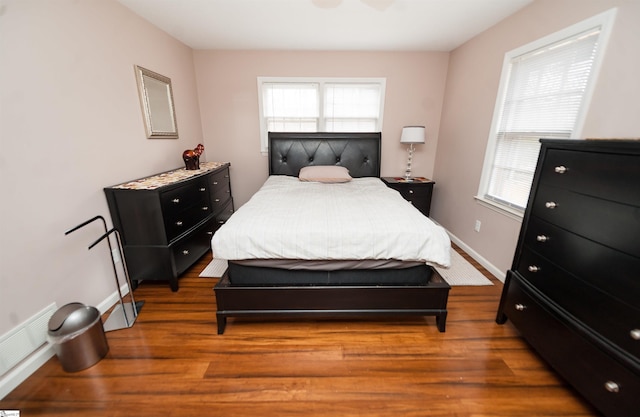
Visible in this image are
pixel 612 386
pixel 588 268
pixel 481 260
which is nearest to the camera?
pixel 612 386

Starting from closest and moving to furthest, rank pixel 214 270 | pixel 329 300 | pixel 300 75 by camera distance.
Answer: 1. pixel 329 300
2. pixel 214 270
3. pixel 300 75

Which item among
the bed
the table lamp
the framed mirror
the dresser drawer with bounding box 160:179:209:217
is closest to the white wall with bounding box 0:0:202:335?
the framed mirror

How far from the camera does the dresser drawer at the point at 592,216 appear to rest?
1.03m

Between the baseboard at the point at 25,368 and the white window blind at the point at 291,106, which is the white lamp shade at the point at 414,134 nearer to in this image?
the white window blind at the point at 291,106

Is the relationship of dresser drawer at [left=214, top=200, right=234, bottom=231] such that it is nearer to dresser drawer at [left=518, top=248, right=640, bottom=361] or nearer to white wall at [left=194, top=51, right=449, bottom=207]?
white wall at [left=194, top=51, right=449, bottom=207]

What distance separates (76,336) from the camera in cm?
142

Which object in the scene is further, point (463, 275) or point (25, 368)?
point (463, 275)

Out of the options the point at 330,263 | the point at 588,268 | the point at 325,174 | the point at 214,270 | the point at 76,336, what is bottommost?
the point at 214,270

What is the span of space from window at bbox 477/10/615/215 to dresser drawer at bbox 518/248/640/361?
942 millimetres

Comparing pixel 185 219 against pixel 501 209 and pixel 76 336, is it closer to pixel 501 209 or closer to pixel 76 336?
pixel 76 336

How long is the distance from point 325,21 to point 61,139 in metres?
2.39

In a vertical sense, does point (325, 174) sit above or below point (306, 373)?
above

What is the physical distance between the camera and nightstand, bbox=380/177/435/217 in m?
3.32


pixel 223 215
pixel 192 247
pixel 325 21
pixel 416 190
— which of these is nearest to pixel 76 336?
pixel 192 247
